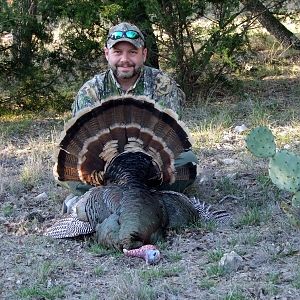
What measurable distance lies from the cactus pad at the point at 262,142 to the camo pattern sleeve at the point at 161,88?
4.42 feet

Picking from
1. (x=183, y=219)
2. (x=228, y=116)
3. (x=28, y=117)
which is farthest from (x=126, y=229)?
(x=28, y=117)

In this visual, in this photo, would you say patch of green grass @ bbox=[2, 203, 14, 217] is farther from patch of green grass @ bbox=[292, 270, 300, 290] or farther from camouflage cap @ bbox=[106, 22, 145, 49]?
patch of green grass @ bbox=[292, 270, 300, 290]

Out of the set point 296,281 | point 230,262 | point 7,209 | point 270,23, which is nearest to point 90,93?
point 7,209

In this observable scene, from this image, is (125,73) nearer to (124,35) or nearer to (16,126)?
(124,35)

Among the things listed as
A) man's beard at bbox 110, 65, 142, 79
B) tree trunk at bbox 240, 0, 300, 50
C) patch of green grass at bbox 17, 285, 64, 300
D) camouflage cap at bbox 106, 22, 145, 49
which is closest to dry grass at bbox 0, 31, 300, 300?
patch of green grass at bbox 17, 285, 64, 300

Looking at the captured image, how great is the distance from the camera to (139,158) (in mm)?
4758

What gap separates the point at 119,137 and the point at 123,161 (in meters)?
0.17

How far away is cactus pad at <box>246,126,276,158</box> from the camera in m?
4.07

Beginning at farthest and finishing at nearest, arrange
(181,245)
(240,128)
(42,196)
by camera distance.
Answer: (240,128)
(42,196)
(181,245)

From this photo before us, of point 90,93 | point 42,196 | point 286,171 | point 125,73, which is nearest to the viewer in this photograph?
point 286,171

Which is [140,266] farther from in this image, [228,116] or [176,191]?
[228,116]

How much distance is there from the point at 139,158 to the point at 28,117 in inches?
171

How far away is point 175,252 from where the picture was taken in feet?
13.9

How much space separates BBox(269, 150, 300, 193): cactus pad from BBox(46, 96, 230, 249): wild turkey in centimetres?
79
